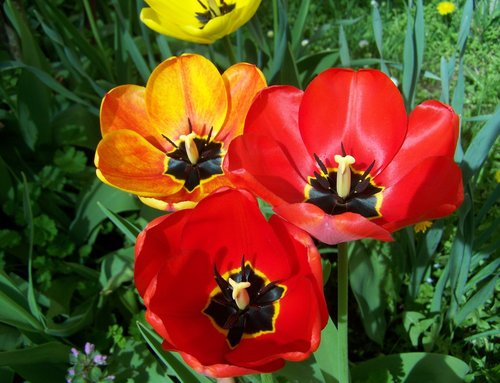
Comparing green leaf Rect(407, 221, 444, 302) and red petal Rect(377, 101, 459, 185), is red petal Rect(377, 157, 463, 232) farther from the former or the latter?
green leaf Rect(407, 221, 444, 302)

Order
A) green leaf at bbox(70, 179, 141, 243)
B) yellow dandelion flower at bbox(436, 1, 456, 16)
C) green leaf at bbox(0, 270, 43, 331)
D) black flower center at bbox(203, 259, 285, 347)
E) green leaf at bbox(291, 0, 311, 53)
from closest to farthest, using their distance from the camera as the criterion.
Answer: black flower center at bbox(203, 259, 285, 347) → green leaf at bbox(0, 270, 43, 331) → green leaf at bbox(70, 179, 141, 243) → green leaf at bbox(291, 0, 311, 53) → yellow dandelion flower at bbox(436, 1, 456, 16)

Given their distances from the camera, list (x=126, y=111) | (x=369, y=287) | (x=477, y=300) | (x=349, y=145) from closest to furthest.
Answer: (x=349, y=145), (x=126, y=111), (x=477, y=300), (x=369, y=287)

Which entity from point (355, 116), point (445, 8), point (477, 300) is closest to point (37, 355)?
point (355, 116)

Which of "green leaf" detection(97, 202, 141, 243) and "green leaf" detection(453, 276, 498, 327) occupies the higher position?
"green leaf" detection(97, 202, 141, 243)

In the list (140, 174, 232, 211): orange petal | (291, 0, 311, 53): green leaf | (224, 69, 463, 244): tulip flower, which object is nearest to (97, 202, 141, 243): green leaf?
(140, 174, 232, 211): orange petal

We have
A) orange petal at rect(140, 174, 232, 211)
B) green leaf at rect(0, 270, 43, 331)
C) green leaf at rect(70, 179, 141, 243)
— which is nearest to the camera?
orange petal at rect(140, 174, 232, 211)

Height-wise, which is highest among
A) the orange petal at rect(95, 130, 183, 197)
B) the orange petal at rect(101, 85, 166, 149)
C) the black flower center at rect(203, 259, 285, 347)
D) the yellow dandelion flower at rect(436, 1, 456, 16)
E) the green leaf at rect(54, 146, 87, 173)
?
the orange petal at rect(101, 85, 166, 149)

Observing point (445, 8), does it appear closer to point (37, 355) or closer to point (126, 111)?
point (126, 111)
